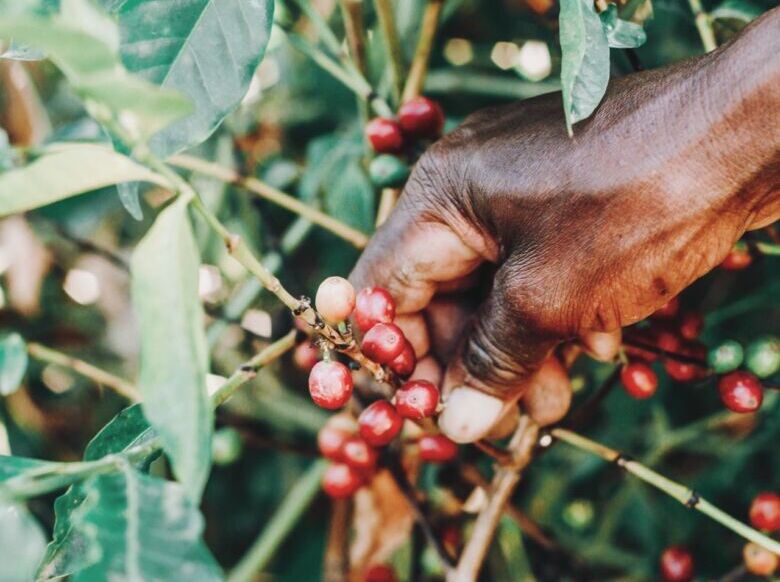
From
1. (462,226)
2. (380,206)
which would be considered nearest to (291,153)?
(380,206)

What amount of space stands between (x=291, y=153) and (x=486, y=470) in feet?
3.64

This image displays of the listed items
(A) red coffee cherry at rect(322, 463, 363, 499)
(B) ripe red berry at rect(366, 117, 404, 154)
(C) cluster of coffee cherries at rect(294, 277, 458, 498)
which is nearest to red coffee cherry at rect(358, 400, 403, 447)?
(C) cluster of coffee cherries at rect(294, 277, 458, 498)

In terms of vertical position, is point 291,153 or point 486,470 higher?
point 291,153

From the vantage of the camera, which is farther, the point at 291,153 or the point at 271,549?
the point at 291,153

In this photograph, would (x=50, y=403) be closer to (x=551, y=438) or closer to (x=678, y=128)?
(x=551, y=438)

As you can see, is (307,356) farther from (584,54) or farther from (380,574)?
(584,54)

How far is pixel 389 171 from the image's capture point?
1.24 meters

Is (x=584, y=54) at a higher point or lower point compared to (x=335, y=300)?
higher

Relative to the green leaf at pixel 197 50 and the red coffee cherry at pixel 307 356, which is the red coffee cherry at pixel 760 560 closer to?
the red coffee cherry at pixel 307 356

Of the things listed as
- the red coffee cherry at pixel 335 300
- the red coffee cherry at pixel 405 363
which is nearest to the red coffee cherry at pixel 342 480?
the red coffee cherry at pixel 405 363

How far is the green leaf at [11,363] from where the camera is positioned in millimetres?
1075

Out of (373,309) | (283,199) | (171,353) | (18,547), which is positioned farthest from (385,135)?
(18,547)

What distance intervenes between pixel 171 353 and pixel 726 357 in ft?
2.84

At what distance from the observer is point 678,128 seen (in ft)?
2.86
